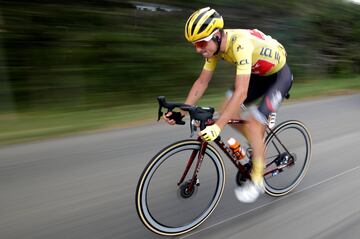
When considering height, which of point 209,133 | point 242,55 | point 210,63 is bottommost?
point 209,133

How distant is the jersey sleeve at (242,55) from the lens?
308 centimetres

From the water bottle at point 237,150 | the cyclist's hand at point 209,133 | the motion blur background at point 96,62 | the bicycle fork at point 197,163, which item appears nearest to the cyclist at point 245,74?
the cyclist's hand at point 209,133

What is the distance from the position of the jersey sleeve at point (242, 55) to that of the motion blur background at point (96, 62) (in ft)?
11.0

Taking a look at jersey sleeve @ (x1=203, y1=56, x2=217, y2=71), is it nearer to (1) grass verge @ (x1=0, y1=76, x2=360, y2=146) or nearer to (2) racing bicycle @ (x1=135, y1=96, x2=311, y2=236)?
(2) racing bicycle @ (x1=135, y1=96, x2=311, y2=236)

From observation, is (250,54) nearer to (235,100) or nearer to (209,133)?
(235,100)

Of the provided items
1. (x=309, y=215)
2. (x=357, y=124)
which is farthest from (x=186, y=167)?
(x=357, y=124)

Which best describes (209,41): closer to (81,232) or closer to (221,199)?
(221,199)

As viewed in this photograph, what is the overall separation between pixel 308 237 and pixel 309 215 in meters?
0.40

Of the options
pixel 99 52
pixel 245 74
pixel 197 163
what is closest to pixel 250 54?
pixel 245 74

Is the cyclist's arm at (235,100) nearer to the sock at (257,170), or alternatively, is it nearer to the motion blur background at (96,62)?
the sock at (257,170)

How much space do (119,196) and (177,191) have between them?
2.38 ft

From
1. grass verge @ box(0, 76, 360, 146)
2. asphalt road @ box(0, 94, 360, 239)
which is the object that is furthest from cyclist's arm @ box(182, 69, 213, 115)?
grass verge @ box(0, 76, 360, 146)

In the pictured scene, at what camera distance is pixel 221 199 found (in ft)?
12.3

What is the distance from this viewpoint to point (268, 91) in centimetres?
354
